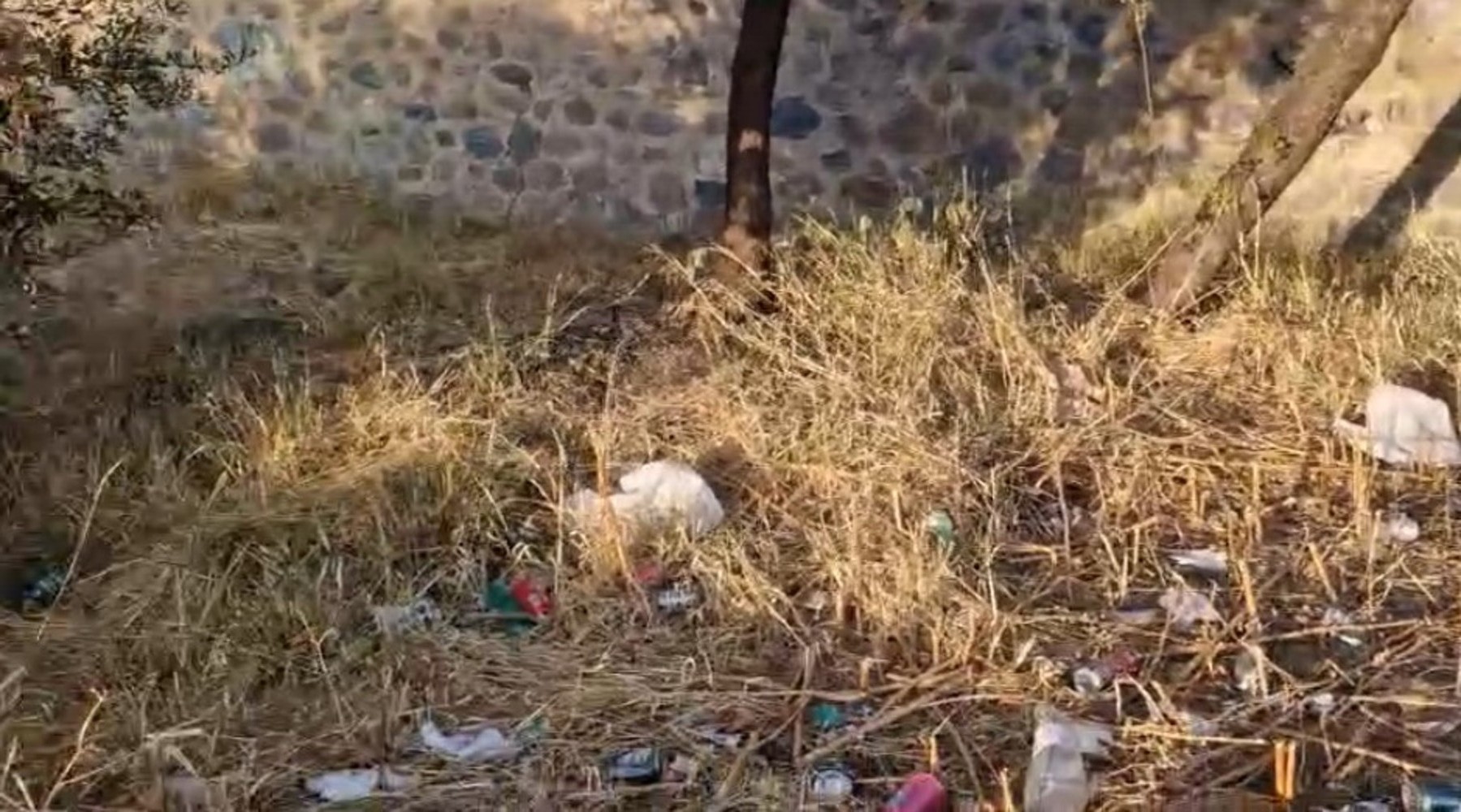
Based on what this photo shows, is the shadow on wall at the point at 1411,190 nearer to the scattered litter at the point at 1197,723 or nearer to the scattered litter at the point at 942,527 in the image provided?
the scattered litter at the point at 942,527

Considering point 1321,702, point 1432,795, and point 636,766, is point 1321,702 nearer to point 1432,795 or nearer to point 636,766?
point 1432,795

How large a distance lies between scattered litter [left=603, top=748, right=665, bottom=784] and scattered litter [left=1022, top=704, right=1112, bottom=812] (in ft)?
2.31

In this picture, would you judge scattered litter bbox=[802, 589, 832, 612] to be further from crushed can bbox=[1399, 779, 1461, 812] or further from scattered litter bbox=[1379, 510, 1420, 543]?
scattered litter bbox=[1379, 510, 1420, 543]

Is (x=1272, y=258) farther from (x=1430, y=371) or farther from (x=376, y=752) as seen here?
(x=376, y=752)

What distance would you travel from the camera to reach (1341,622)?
170 inches

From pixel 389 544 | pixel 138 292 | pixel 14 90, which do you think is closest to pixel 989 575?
pixel 389 544

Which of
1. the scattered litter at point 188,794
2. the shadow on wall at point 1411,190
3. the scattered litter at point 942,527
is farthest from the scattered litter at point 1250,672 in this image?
the shadow on wall at point 1411,190

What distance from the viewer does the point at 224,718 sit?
387 centimetres

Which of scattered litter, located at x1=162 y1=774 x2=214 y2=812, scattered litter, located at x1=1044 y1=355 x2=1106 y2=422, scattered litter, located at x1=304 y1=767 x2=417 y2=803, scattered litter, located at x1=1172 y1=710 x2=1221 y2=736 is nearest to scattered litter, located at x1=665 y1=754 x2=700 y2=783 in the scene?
scattered litter, located at x1=304 y1=767 x2=417 y2=803

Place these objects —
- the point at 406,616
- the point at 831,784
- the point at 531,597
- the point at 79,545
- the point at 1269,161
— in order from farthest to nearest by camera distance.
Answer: the point at 1269,161 → the point at 79,545 → the point at 531,597 → the point at 406,616 → the point at 831,784

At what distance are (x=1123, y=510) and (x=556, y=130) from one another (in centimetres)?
388

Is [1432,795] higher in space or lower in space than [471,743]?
higher

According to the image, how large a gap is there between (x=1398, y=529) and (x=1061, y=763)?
5.09 ft

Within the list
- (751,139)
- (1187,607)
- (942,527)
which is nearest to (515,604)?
(942,527)
